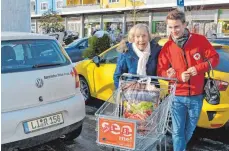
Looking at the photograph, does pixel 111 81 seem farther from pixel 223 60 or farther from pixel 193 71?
pixel 193 71

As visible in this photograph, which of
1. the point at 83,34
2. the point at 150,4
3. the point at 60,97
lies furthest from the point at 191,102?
the point at 83,34

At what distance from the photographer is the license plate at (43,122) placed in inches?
147

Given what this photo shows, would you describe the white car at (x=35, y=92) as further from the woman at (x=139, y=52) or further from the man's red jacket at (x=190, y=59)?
the man's red jacket at (x=190, y=59)

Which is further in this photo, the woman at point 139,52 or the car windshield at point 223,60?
the car windshield at point 223,60

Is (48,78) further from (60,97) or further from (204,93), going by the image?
(204,93)

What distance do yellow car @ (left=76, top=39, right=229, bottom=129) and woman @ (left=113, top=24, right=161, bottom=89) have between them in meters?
1.41

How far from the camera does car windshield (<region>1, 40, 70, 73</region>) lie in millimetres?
3894

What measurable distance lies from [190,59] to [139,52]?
0.53m

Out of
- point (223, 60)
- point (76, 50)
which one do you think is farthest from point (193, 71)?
point (76, 50)

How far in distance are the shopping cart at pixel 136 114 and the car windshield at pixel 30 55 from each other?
121 cm

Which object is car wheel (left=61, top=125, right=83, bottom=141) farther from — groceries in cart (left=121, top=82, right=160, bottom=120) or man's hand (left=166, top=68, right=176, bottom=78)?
man's hand (left=166, top=68, right=176, bottom=78)

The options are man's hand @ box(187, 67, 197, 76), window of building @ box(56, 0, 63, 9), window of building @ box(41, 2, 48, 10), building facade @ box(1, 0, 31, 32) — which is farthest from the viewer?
window of building @ box(41, 2, 48, 10)

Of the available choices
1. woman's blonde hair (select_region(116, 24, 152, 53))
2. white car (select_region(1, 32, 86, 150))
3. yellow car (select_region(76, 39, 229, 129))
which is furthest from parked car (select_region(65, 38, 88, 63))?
woman's blonde hair (select_region(116, 24, 152, 53))

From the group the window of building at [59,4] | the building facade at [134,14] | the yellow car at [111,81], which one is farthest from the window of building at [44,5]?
the yellow car at [111,81]
